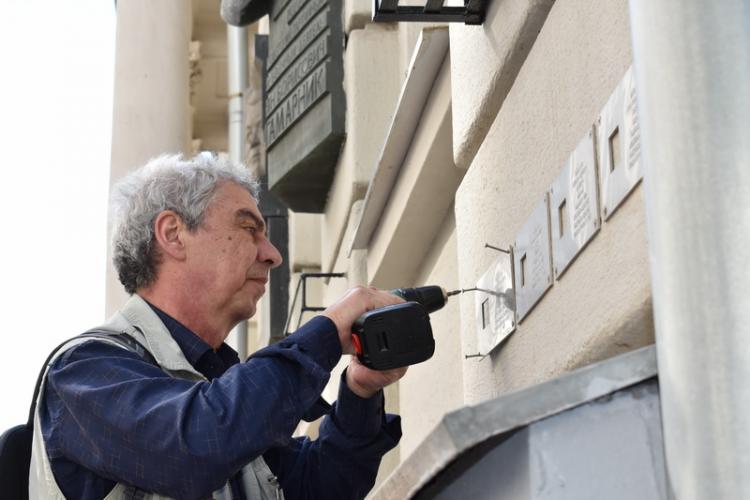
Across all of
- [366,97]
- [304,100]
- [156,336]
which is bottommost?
[156,336]

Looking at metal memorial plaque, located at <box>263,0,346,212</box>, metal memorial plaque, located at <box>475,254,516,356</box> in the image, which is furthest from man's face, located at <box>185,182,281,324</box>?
metal memorial plaque, located at <box>263,0,346,212</box>

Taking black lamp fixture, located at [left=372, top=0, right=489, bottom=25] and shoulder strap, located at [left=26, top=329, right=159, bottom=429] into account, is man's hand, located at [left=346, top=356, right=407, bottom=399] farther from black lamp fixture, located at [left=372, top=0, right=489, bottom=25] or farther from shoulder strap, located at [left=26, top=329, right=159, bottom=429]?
black lamp fixture, located at [left=372, top=0, right=489, bottom=25]

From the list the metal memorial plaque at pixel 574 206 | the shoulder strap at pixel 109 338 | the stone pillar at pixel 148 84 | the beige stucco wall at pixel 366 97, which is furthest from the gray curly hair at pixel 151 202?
the stone pillar at pixel 148 84

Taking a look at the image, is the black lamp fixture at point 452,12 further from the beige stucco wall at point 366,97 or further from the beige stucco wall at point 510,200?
the beige stucco wall at point 366,97

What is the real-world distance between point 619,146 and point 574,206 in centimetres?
31

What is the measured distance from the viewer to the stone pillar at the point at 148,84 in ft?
34.3

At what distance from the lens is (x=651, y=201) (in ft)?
6.79

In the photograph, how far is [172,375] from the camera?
3.14 metres

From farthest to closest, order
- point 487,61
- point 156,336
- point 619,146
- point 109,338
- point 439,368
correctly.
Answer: point 439,368, point 487,61, point 156,336, point 109,338, point 619,146

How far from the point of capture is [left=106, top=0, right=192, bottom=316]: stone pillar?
34.3 ft

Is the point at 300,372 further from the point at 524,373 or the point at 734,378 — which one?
the point at 734,378

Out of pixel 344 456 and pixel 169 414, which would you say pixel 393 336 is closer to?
pixel 344 456

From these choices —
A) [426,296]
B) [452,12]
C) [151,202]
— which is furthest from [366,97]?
[426,296]

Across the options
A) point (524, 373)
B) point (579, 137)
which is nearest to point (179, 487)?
point (524, 373)
